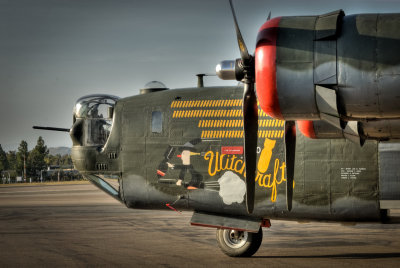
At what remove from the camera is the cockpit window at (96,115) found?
16.1 m

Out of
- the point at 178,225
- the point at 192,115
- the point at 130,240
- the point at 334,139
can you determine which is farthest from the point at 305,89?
the point at 178,225

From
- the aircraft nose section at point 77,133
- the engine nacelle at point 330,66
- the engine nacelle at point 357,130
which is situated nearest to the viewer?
the engine nacelle at point 330,66

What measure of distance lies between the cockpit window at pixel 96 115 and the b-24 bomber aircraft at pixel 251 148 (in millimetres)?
31

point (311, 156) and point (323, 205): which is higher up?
point (311, 156)

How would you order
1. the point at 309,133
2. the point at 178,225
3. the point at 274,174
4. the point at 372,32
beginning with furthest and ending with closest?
1. the point at 178,225
2. the point at 274,174
3. the point at 309,133
4. the point at 372,32

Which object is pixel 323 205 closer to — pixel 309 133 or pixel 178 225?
pixel 309 133

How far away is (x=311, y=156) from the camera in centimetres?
1359

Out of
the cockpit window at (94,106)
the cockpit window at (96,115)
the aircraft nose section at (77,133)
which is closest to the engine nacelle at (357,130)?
the cockpit window at (96,115)

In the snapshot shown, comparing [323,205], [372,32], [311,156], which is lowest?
[323,205]

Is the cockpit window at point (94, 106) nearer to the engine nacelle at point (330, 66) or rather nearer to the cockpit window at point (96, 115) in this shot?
the cockpit window at point (96, 115)

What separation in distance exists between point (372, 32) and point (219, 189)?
23.6 ft

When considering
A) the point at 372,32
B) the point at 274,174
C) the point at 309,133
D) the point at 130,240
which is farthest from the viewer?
the point at 130,240

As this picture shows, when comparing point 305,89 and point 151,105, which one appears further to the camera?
point 151,105

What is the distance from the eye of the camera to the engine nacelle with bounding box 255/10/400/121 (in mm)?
7699
